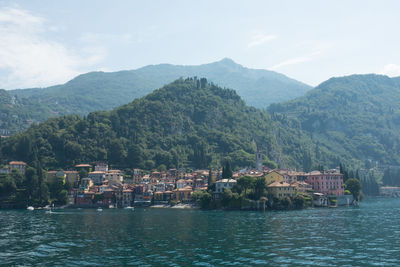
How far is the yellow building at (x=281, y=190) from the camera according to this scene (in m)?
122

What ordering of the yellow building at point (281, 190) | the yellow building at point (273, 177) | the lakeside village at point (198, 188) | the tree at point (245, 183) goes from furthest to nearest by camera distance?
the yellow building at point (273, 177), the yellow building at point (281, 190), the tree at point (245, 183), the lakeside village at point (198, 188)

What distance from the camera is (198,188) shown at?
157125 mm

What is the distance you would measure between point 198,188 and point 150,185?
21.7 meters

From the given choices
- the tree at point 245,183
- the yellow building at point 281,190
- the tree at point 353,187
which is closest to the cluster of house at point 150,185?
the tree at point 353,187

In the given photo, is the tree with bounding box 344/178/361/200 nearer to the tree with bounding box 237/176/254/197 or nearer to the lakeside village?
the lakeside village

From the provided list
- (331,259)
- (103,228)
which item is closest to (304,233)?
(331,259)

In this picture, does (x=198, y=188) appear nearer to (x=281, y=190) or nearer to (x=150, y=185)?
(x=150, y=185)

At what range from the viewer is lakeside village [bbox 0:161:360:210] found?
120500mm

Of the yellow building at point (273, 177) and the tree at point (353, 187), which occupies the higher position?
the yellow building at point (273, 177)

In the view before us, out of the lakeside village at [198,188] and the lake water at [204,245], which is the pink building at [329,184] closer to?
the lakeside village at [198,188]

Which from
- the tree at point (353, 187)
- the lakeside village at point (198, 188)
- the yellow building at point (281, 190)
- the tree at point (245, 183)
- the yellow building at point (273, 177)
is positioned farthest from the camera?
the tree at point (353, 187)

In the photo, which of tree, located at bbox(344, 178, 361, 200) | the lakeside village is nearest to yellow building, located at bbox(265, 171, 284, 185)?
the lakeside village

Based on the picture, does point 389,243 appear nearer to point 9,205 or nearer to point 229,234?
point 229,234

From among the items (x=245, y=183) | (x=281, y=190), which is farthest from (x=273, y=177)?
(x=245, y=183)
